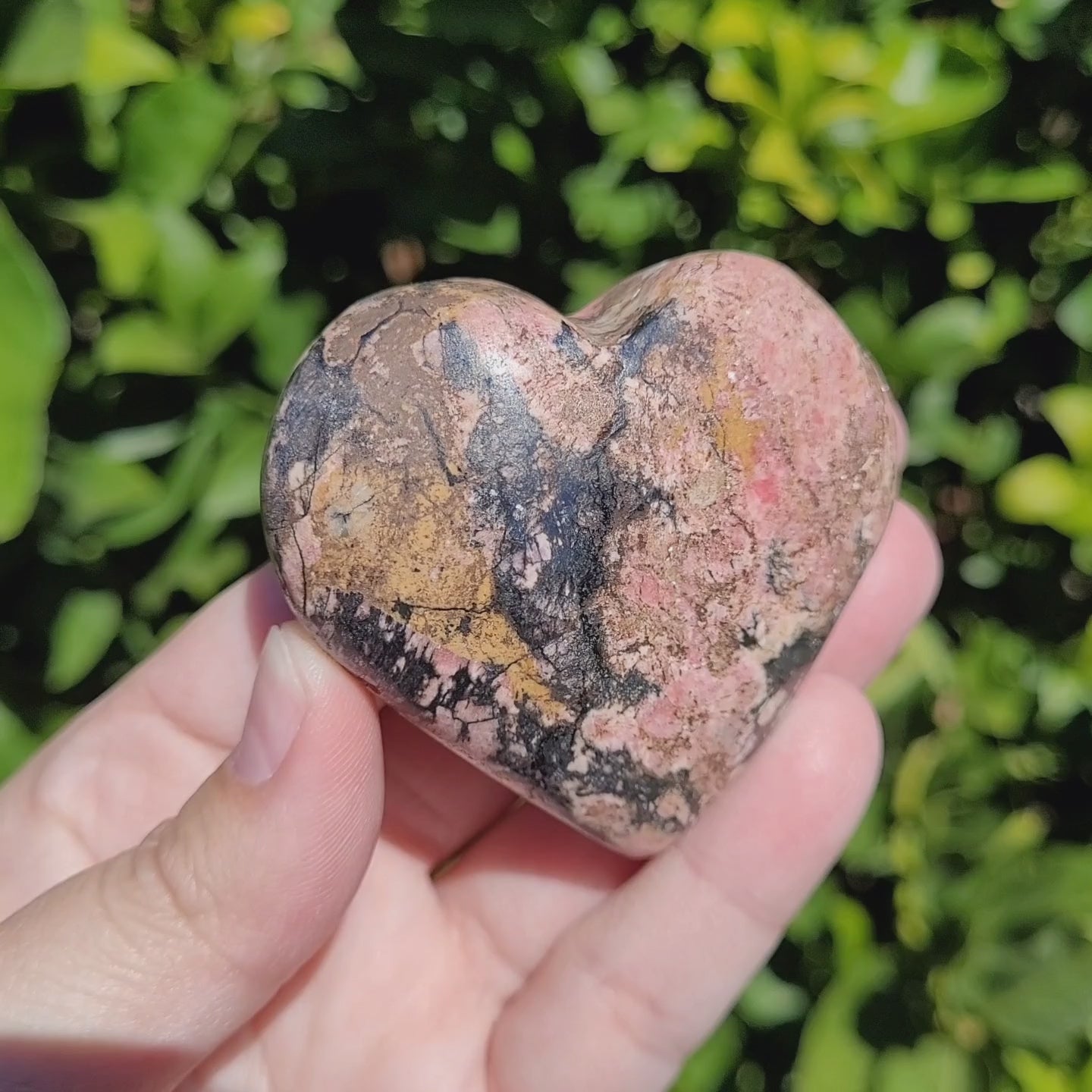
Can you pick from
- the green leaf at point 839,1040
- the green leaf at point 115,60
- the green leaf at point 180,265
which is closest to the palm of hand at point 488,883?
the green leaf at point 839,1040

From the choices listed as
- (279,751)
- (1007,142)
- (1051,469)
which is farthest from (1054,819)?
(279,751)

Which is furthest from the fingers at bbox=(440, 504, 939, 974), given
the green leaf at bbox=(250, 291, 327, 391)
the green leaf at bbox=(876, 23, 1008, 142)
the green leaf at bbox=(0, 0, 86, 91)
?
the green leaf at bbox=(0, 0, 86, 91)

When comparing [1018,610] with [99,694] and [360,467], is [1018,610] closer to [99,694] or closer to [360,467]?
[360,467]

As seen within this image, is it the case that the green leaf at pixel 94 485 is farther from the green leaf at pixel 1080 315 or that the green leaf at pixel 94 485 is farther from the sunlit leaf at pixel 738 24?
the green leaf at pixel 1080 315

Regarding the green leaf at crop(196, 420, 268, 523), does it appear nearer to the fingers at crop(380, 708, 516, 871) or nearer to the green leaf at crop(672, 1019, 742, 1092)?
the fingers at crop(380, 708, 516, 871)

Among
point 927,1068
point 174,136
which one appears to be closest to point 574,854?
point 927,1068
